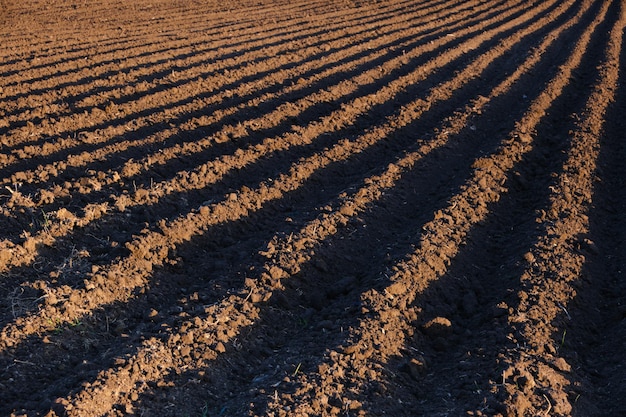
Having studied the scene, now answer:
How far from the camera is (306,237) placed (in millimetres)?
4859

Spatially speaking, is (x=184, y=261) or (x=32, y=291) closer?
(x=32, y=291)

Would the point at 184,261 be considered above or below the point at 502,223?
above

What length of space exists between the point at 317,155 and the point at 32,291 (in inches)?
124

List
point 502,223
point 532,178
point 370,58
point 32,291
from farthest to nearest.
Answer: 1. point 370,58
2. point 532,178
3. point 502,223
4. point 32,291

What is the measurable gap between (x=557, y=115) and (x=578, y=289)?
13.6ft

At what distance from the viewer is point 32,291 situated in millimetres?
4039

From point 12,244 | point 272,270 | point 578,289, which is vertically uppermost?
point 12,244

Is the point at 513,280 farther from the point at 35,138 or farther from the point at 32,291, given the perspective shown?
the point at 35,138

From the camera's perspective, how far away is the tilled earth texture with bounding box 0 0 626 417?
350cm

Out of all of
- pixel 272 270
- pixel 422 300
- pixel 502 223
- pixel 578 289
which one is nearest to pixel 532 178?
pixel 502 223

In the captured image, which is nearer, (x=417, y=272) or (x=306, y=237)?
(x=417, y=272)

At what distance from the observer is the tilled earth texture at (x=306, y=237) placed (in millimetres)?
3500

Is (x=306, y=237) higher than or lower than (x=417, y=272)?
higher

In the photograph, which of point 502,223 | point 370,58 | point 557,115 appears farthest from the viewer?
point 370,58
